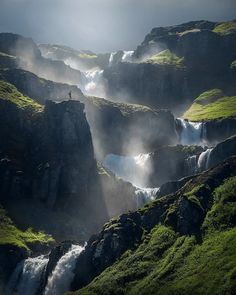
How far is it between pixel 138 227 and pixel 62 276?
1207 inches

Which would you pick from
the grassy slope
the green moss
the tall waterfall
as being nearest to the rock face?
the green moss

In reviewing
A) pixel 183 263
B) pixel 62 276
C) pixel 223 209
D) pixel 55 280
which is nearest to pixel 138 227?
pixel 62 276

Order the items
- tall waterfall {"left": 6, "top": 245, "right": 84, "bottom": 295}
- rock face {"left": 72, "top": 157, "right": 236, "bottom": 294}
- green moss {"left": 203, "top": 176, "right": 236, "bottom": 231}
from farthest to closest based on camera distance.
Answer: tall waterfall {"left": 6, "top": 245, "right": 84, "bottom": 295}, rock face {"left": 72, "top": 157, "right": 236, "bottom": 294}, green moss {"left": 203, "top": 176, "right": 236, "bottom": 231}

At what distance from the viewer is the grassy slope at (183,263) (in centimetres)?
15062

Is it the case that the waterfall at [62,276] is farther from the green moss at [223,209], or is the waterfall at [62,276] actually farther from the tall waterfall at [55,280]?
the green moss at [223,209]

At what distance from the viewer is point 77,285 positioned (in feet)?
611

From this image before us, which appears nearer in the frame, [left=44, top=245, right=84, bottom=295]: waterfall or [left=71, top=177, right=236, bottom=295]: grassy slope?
[left=71, top=177, right=236, bottom=295]: grassy slope

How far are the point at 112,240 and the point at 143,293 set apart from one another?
114 feet

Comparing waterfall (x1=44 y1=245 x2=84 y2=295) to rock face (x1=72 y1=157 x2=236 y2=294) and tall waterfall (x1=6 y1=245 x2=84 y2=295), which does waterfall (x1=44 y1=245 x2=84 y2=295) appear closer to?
tall waterfall (x1=6 y1=245 x2=84 y2=295)

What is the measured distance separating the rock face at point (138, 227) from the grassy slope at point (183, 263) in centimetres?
310

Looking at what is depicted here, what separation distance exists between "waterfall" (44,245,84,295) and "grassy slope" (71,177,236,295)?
17.0 metres

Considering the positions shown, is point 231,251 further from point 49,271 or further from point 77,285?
point 49,271

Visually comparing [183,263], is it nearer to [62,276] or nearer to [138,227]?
[138,227]

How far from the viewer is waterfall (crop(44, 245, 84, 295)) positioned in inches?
7461
